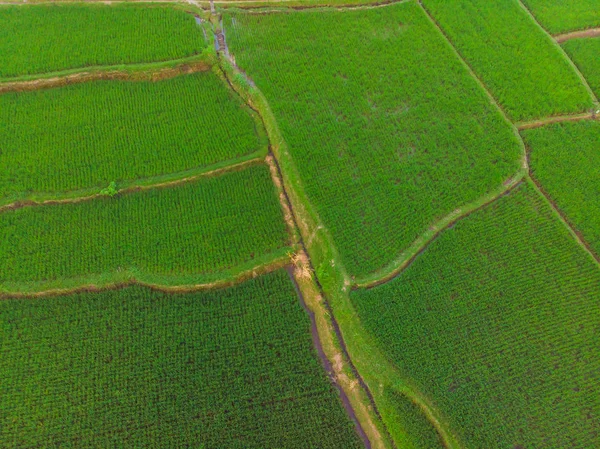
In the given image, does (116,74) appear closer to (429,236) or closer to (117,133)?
(117,133)

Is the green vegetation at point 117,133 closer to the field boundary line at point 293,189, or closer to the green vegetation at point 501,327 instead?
the field boundary line at point 293,189

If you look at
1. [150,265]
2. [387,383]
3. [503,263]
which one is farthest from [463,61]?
[150,265]

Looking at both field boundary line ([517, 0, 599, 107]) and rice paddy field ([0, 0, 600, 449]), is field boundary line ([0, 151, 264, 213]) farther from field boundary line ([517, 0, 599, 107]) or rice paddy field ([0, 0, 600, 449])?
field boundary line ([517, 0, 599, 107])

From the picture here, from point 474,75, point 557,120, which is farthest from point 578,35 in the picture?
point 474,75

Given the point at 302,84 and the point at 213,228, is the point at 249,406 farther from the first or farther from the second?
the point at 302,84

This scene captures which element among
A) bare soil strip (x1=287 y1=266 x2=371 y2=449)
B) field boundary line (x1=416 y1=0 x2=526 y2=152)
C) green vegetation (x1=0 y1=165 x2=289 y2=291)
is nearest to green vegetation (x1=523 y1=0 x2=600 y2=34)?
field boundary line (x1=416 y1=0 x2=526 y2=152)

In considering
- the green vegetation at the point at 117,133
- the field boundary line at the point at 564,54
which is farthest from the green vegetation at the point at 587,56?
the green vegetation at the point at 117,133

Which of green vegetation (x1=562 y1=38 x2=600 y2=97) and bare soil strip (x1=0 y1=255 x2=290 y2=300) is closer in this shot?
bare soil strip (x1=0 y1=255 x2=290 y2=300)
